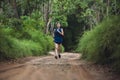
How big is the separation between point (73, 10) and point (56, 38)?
117 ft

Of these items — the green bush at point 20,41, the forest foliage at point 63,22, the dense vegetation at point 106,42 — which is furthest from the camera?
the green bush at point 20,41

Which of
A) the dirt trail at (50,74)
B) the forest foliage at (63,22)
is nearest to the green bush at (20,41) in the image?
the forest foliage at (63,22)

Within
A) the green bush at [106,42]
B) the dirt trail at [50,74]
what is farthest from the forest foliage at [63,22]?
the dirt trail at [50,74]

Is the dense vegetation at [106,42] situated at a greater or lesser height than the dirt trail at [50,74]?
greater

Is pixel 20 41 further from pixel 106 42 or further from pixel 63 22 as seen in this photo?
pixel 63 22

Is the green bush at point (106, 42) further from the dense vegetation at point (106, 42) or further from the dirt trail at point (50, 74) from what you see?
the dirt trail at point (50, 74)

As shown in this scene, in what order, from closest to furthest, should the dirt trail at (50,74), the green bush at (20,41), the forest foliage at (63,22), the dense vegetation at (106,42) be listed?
the dirt trail at (50,74), the dense vegetation at (106,42), the forest foliage at (63,22), the green bush at (20,41)

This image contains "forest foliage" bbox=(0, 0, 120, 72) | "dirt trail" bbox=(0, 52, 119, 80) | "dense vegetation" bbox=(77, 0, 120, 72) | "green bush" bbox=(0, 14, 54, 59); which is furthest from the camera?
"green bush" bbox=(0, 14, 54, 59)

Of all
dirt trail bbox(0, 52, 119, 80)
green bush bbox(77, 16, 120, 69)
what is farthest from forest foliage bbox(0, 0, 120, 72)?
dirt trail bbox(0, 52, 119, 80)

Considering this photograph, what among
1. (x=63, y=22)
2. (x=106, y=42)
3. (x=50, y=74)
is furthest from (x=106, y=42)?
(x=63, y=22)

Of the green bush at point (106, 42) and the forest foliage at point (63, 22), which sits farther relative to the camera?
the forest foliage at point (63, 22)

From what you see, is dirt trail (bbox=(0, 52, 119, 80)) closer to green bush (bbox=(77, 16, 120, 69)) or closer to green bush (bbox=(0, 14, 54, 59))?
green bush (bbox=(77, 16, 120, 69))

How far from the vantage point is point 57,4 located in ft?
138

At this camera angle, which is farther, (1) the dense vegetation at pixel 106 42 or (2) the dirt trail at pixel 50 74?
(1) the dense vegetation at pixel 106 42
